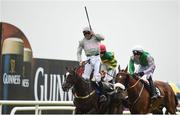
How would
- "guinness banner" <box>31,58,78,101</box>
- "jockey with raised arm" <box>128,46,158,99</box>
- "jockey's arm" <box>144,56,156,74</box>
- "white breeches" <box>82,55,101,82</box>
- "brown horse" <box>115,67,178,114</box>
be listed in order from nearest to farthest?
"brown horse" <box>115,67,178,114</box>, "white breeches" <box>82,55,101,82</box>, "jockey with raised arm" <box>128,46,158,99</box>, "jockey's arm" <box>144,56,156,74</box>, "guinness banner" <box>31,58,78,101</box>

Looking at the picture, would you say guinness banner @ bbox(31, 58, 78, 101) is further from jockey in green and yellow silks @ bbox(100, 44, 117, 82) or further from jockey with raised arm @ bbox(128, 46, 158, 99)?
Answer: jockey with raised arm @ bbox(128, 46, 158, 99)

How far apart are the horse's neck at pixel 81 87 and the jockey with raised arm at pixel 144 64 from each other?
138 centimetres

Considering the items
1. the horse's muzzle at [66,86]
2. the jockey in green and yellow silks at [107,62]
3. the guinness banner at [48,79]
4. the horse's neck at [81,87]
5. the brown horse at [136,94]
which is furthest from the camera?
the guinness banner at [48,79]

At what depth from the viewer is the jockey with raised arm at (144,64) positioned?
12.1 metres

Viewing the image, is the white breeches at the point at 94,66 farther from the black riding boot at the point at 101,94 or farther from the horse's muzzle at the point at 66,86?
the horse's muzzle at the point at 66,86

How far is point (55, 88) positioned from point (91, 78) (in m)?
2.96

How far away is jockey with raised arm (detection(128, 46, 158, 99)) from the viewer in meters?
12.1

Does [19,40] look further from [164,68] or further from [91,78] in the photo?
[164,68]

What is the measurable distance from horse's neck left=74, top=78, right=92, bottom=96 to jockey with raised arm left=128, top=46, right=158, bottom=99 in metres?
1.38

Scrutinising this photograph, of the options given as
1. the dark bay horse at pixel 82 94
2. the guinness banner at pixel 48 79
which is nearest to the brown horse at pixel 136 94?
the dark bay horse at pixel 82 94

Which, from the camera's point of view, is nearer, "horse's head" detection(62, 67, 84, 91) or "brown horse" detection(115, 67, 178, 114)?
"horse's head" detection(62, 67, 84, 91)

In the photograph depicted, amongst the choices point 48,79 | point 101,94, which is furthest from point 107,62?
point 48,79

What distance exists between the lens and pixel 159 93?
12.4 meters

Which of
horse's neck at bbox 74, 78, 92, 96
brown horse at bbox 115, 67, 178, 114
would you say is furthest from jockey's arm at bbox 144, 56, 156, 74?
horse's neck at bbox 74, 78, 92, 96
